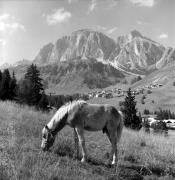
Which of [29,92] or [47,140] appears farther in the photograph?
[29,92]

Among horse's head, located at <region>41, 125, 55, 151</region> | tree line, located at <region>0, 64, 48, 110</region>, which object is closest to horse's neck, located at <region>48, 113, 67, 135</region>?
horse's head, located at <region>41, 125, 55, 151</region>

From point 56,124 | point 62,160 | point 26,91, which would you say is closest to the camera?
point 62,160

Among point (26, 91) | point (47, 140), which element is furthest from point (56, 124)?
point (26, 91)

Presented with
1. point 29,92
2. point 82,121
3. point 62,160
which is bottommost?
point 62,160

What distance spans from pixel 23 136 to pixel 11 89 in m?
49.7

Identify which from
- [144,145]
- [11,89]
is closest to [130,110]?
[11,89]

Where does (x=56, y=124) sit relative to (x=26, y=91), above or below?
below

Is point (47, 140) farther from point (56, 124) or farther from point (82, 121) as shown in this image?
point (82, 121)

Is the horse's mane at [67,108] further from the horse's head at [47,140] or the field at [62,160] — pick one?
the field at [62,160]

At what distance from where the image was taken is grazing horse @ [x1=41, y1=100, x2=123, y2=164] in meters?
8.59

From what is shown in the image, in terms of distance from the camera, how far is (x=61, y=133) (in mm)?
12047

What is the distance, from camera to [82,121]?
861 centimetres

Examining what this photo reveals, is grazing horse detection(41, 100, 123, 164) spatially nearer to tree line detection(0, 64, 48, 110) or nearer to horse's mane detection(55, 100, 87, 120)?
horse's mane detection(55, 100, 87, 120)

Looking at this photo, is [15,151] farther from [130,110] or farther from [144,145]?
[130,110]
